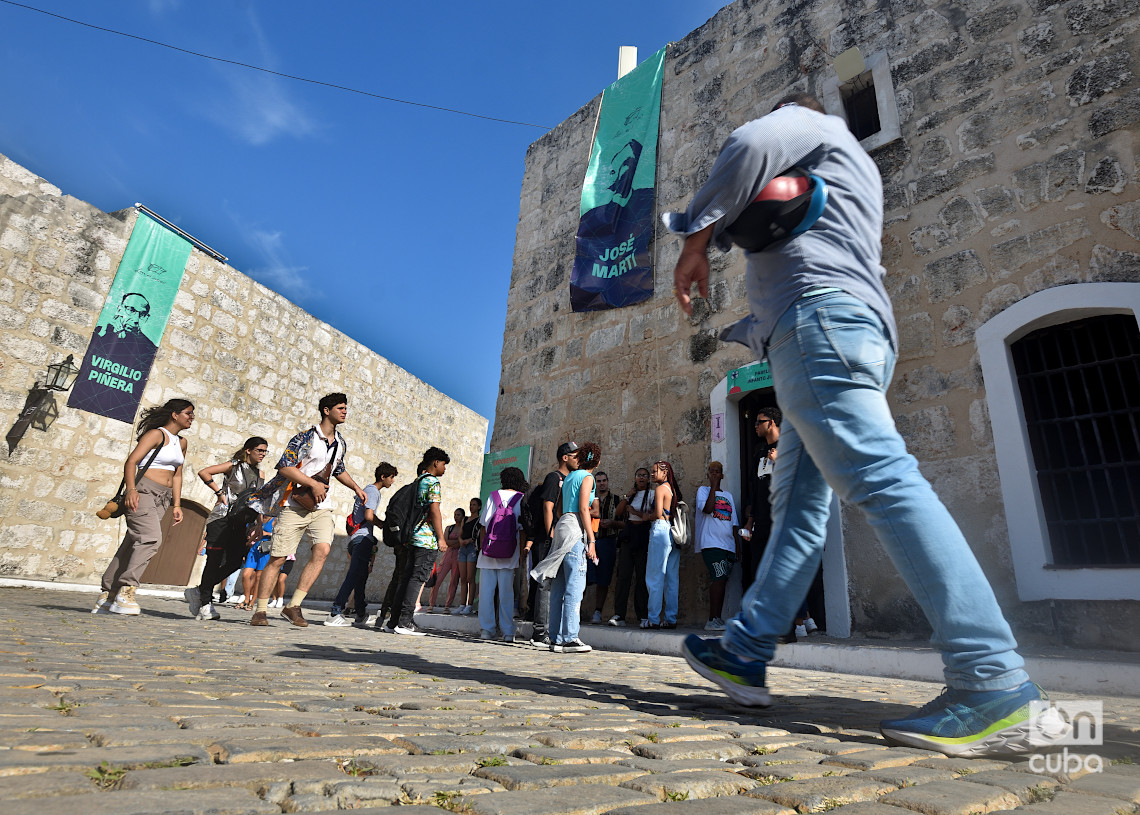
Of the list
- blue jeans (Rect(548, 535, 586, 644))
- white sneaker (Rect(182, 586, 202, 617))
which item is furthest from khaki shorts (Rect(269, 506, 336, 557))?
blue jeans (Rect(548, 535, 586, 644))

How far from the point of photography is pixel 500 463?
30.2ft

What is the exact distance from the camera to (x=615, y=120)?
9.69m

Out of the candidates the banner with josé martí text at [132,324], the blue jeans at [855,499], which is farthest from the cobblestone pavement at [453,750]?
the banner with josé martí text at [132,324]

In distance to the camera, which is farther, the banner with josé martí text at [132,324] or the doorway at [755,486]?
the banner with josé martí text at [132,324]

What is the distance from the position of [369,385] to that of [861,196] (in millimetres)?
14093

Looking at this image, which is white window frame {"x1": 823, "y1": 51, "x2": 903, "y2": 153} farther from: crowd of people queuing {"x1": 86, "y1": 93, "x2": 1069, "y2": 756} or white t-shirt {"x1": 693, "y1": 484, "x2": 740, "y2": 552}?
crowd of people queuing {"x1": 86, "y1": 93, "x2": 1069, "y2": 756}

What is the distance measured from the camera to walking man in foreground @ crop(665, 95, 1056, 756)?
1.63m

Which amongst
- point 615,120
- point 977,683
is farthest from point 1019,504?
point 615,120

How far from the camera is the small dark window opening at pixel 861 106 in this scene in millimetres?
6906

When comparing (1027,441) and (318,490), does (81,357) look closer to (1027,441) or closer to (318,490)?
(318,490)

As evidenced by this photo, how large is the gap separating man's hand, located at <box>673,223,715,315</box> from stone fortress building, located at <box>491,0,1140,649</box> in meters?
4.03

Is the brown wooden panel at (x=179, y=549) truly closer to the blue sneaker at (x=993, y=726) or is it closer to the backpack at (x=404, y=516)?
the backpack at (x=404, y=516)

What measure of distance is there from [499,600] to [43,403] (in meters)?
7.77

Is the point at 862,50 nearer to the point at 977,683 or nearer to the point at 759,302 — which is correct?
the point at 759,302
